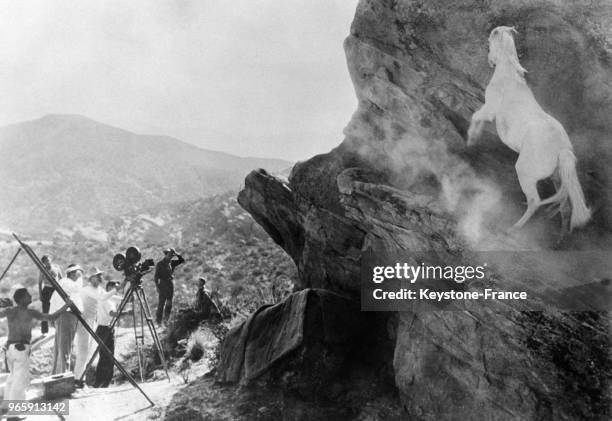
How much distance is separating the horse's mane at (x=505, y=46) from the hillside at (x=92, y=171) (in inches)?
2002

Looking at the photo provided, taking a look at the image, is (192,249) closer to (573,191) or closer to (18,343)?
(18,343)

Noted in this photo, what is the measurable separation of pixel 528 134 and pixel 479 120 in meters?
0.81

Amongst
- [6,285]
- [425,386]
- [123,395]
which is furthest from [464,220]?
[6,285]

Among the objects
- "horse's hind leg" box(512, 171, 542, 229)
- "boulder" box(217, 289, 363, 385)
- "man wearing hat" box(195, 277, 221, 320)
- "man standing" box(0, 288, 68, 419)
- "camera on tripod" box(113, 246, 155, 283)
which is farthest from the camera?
"man wearing hat" box(195, 277, 221, 320)

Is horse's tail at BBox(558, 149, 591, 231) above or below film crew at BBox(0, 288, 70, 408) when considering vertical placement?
above

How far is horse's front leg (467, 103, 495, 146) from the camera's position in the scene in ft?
21.3

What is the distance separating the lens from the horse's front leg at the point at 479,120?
650cm

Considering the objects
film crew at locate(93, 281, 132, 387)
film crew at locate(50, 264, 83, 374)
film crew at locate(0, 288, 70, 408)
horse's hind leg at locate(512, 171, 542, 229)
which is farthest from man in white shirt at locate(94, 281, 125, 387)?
horse's hind leg at locate(512, 171, 542, 229)

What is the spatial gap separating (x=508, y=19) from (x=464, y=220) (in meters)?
3.12

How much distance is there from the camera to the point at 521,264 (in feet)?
19.9

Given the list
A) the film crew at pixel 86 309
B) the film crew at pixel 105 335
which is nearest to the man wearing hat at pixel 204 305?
the film crew at pixel 105 335

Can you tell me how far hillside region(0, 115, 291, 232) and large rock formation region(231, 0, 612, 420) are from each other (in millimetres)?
48774

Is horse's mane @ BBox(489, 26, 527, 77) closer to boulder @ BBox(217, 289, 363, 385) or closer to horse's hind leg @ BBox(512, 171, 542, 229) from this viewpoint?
horse's hind leg @ BBox(512, 171, 542, 229)

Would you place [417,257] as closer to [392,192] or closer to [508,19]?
[392,192]
